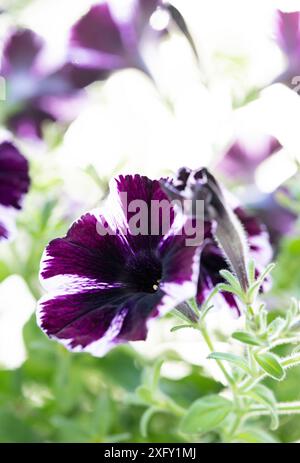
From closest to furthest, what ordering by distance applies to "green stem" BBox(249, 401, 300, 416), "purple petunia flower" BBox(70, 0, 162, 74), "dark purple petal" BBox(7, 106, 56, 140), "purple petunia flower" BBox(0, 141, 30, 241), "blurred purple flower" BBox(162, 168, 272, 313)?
"blurred purple flower" BBox(162, 168, 272, 313) → "green stem" BBox(249, 401, 300, 416) → "purple petunia flower" BBox(0, 141, 30, 241) → "purple petunia flower" BBox(70, 0, 162, 74) → "dark purple petal" BBox(7, 106, 56, 140)

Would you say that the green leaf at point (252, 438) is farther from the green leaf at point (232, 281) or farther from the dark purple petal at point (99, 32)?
the dark purple petal at point (99, 32)

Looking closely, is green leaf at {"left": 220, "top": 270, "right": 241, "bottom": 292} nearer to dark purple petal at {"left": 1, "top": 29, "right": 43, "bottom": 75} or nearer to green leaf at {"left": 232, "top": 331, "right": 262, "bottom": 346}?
green leaf at {"left": 232, "top": 331, "right": 262, "bottom": 346}

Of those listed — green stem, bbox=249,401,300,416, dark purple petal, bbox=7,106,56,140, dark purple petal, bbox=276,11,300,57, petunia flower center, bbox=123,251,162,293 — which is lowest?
green stem, bbox=249,401,300,416

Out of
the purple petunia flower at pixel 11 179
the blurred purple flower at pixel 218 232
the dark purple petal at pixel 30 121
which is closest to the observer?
the blurred purple flower at pixel 218 232

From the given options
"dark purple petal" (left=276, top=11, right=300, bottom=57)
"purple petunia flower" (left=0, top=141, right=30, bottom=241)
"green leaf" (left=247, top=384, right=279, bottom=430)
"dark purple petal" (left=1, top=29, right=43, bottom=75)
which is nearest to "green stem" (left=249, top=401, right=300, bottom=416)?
"green leaf" (left=247, top=384, right=279, bottom=430)

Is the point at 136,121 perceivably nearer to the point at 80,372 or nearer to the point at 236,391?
the point at 80,372

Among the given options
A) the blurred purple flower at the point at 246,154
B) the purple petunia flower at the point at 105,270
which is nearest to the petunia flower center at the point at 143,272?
the purple petunia flower at the point at 105,270
